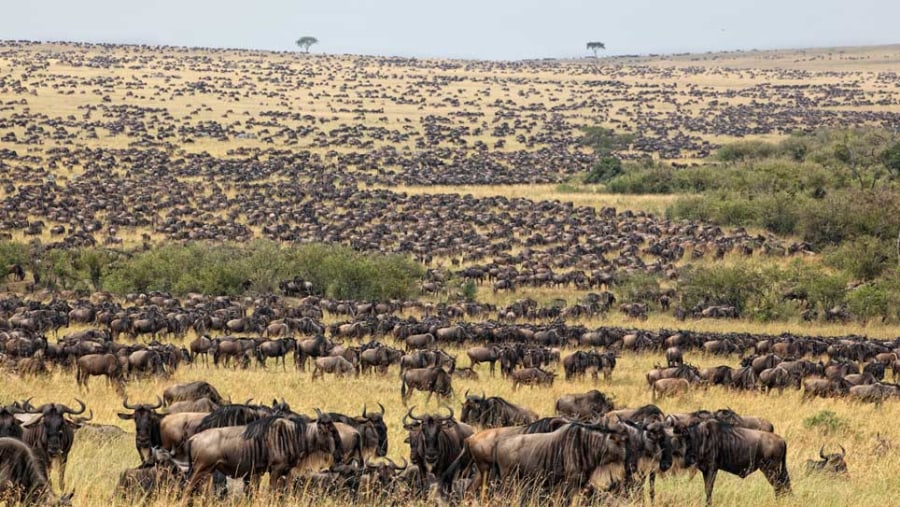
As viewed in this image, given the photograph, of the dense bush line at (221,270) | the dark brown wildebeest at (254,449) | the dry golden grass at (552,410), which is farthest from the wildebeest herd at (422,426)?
→ the dense bush line at (221,270)

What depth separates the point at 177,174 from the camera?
69.3m

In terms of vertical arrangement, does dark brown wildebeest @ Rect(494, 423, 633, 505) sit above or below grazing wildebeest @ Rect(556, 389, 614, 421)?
above

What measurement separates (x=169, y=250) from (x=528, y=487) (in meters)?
33.2

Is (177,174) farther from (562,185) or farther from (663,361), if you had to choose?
(663,361)

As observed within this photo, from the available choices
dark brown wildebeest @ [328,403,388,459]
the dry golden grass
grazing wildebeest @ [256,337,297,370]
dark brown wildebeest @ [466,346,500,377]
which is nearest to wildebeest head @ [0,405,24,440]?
the dry golden grass

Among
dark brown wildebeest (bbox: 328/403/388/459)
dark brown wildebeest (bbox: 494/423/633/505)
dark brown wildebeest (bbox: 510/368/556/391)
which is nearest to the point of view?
dark brown wildebeest (bbox: 494/423/633/505)

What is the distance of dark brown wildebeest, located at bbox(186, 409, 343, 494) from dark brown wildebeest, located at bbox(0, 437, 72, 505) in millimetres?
1483

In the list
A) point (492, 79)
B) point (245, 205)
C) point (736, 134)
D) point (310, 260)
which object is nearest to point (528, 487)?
point (310, 260)

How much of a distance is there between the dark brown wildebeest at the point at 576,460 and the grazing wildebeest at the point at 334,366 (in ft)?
38.8

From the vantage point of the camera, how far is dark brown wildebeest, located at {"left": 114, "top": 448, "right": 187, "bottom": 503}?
1007 centimetres

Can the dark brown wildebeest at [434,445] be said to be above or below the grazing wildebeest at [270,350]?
above

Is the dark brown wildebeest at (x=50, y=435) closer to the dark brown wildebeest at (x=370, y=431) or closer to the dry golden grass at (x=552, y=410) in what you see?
the dry golden grass at (x=552, y=410)

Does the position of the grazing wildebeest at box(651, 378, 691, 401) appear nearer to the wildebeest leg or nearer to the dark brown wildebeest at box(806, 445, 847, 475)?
the dark brown wildebeest at box(806, 445, 847, 475)

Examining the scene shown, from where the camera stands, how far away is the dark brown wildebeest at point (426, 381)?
1925 cm
